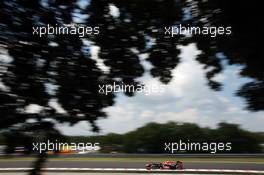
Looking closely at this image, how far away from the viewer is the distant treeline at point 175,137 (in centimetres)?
403

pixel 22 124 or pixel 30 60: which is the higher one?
pixel 30 60

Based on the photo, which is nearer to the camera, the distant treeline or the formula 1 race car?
the distant treeline

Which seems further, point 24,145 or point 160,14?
point 160,14

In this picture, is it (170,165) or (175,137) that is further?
(170,165)

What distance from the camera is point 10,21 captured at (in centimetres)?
345

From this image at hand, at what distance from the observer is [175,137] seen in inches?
161

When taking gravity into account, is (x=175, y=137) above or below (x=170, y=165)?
above

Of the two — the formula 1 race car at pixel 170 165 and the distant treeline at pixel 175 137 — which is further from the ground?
the distant treeline at pixel 175 137

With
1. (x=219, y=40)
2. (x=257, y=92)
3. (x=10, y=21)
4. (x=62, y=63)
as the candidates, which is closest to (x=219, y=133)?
(x=257, y=92)

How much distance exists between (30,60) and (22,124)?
24.0 inches

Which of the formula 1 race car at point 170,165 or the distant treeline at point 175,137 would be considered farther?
the formula 1 race car at point 170,165

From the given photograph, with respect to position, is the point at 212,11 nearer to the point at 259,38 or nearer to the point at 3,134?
the point at 259,38

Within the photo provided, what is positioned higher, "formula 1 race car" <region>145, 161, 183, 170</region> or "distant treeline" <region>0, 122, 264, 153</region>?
"distant treeline" <region>0, 122, 264, 153</region>

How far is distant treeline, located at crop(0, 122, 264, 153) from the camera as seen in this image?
4031 mm
